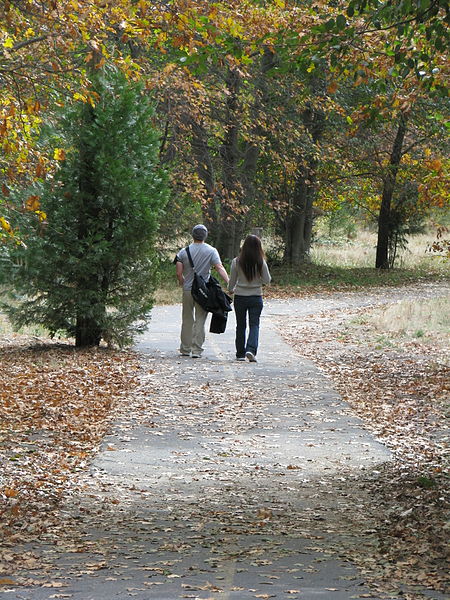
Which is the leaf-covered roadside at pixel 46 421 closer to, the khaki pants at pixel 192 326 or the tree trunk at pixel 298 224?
the khaki pants at pixel 192 326

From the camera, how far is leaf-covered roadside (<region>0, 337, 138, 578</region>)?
23.0ft

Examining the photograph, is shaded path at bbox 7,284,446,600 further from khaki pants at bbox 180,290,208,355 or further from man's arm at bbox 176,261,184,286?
man's arm at bbox 176,261,184,286

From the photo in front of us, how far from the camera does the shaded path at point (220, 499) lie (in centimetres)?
541

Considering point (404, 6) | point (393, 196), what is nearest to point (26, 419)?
point (404, 6)

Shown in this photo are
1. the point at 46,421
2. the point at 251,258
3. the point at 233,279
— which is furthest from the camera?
the point at 233,279

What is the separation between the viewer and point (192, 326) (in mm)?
16016

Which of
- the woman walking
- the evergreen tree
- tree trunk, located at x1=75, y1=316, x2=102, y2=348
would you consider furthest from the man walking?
tree trunk, located at x1=75, y1=316, x2=102, y2=348

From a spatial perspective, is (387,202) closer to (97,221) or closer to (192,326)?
(192,326)

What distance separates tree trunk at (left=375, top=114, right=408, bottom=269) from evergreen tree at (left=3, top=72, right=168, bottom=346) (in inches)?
924

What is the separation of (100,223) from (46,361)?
2.50 metres

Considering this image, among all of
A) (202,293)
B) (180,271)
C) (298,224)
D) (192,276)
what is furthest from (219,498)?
(298,224)

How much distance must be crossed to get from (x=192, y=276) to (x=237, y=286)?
0.77 meters

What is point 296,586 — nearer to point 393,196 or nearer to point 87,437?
point 87,437

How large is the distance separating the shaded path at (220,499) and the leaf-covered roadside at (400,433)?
21 centimetres
